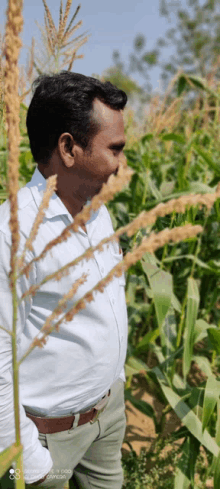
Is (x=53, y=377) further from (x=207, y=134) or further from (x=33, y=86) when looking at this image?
(x=207, y=134)

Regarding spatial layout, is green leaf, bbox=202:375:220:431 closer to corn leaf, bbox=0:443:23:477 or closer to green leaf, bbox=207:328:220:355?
green leaf, bbox=207:328:220:355

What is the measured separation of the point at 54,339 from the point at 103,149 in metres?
0.51

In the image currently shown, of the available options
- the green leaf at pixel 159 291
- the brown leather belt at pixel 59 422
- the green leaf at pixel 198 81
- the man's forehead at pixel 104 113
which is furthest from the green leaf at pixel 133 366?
the green leaf at pixel 198 81

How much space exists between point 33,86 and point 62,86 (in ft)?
0.57

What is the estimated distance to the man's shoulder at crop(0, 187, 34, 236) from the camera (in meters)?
0.84

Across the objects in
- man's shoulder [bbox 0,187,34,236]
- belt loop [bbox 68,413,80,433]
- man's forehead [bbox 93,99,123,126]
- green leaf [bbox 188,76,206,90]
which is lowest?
belt loop [bbox 68,413,80,433]

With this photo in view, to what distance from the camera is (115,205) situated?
106 inches

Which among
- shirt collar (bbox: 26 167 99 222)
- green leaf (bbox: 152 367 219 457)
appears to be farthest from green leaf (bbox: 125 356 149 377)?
shirt collar (bbox: 26 167 99 222)

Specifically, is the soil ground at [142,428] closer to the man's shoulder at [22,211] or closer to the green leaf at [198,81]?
the man's shoulder at [22,211]

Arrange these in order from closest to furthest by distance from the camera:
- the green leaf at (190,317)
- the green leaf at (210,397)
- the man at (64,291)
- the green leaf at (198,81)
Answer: the man at (64,291) < the green leaf at (210,397) < the green leaf at (190,317) < the green leaf at (198,81)

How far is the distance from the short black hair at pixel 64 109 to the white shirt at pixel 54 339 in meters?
0.11

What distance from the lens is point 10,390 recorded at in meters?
0.92

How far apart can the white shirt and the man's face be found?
0.12m

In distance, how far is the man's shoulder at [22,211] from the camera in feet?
2.77
